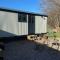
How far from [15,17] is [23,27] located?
1.66 m

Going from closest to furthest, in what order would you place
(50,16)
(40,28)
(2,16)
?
(2,16)
(40,28)
(50,16)

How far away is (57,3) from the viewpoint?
80.5ft

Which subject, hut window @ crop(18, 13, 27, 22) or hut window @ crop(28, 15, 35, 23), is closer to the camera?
hut window @ crop(18, 13, 27, 22)

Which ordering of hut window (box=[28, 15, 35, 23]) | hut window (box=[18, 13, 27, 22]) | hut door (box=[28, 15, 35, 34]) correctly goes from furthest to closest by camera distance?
hut window (box=[28, 15, 35, 23])
hut door (box=[28, 15, 35, 34])
hut window (box=[18, 13, 27, 22])

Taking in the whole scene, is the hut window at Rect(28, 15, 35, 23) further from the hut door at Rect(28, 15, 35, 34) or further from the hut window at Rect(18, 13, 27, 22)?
the hut window at Rect(18, 13, 27, 22)

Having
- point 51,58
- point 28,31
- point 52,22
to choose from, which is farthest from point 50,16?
point 51,58

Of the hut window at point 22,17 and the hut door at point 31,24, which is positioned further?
the hut door at point 31,24

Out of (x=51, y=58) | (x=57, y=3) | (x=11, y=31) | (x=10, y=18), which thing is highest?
(x=57, y=3)

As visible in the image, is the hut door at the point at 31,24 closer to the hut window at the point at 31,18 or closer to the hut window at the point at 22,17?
the hut window at the point at 31,18

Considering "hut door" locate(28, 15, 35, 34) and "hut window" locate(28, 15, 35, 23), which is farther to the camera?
"hut window" locate(28, 15, 35, 23)

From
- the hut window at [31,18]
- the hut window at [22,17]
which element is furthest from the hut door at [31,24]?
the hut window at [22,17]

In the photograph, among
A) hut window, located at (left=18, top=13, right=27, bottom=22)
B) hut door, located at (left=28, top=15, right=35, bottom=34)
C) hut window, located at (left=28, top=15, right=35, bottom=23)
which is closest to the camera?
hut window, located at (left=18, top=13, right=27, bottom=22)

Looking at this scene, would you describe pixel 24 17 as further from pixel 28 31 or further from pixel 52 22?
pixel 52 22

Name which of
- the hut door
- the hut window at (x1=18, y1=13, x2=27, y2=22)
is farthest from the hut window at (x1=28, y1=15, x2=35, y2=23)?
the hut window at (x1=18, y1=13, x2=27, y2=22)
